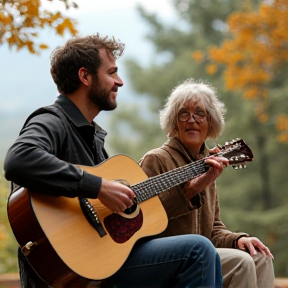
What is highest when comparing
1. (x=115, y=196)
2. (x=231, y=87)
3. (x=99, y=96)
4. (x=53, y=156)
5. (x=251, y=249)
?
(x=231, y=87)

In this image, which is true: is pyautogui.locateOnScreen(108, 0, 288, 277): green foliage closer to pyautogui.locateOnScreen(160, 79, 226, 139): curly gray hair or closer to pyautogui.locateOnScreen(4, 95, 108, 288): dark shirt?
pyautogui.locateOnScreen(160, 79, 226, 139): curly gray hair

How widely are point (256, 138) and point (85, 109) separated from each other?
1398cm

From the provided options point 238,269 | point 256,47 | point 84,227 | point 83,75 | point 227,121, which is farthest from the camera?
point 227,121

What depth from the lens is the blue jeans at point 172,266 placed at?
264cm

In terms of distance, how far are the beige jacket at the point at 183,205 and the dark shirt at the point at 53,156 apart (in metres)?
0.55

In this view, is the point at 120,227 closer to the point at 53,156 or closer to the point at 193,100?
the point at 53,156

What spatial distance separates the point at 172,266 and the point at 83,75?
958 millimetres

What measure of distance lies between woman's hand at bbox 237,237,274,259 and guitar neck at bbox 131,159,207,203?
1.43ft

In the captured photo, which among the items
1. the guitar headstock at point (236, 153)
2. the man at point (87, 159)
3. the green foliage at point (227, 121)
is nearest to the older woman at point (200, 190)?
the guitar headstock at point (236, 153)

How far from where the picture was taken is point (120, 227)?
2758 mm

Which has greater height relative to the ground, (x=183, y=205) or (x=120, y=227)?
(x=183, y=205)

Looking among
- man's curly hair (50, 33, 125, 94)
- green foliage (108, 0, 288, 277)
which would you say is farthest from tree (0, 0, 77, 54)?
green foliage (108, 0, 288, 277)

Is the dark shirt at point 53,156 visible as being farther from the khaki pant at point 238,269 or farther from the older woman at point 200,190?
the khaki pant at point 238,269

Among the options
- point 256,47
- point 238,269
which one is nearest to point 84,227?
point 238,269
